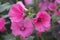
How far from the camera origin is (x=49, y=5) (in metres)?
1.09

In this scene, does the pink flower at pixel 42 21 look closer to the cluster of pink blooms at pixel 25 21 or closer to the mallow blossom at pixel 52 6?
the cluster of pink blooms at pixel 25 21

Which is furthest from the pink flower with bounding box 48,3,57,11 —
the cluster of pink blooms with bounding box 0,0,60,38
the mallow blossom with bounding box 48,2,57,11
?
the cluster of pink blooms with bounding box 0,0,60,38

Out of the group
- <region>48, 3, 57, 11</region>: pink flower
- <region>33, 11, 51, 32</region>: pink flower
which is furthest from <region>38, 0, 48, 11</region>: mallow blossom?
<region>33, 11, 51, 32</region>: pink flower

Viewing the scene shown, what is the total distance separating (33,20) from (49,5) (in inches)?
7.6

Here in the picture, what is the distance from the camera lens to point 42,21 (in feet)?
3.24

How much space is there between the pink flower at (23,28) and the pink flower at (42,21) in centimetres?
4

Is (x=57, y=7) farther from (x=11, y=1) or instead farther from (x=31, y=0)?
(x=11, y=1)

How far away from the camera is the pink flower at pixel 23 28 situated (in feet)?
3.19

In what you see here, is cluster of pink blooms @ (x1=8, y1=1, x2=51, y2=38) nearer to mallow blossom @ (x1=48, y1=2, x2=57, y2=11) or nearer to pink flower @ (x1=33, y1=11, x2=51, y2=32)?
pink flower @ (x1=33, y1=11, x2=51, y2=32)

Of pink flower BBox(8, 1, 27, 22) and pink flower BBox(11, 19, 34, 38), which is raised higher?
pink flower BBox(8, 1, 27, 22)

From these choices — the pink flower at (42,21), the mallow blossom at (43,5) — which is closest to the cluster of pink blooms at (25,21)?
the pink flower at (42,21)

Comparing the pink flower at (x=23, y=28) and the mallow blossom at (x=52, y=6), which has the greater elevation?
the mallow blossom at (x=52, y=6)

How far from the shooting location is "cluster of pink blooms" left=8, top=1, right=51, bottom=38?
0.95 metres

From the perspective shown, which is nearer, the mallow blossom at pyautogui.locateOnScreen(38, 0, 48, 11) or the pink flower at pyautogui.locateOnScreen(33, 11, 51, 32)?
the pink flower at pyautogui.locateOnScreen(33, 11, 51, 32)
